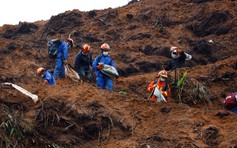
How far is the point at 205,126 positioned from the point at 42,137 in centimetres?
241

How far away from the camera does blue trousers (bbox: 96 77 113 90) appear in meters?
10.1

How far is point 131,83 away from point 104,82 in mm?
2628

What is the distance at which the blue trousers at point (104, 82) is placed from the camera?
10.1 metres

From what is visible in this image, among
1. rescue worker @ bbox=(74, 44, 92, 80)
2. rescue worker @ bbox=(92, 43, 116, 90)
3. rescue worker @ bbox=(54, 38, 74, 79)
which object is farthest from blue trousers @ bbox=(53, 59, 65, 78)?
rescue worker @ bbox=(92, 43, 116, 90)

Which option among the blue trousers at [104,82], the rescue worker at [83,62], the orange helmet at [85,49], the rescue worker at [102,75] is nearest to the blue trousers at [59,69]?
the rescue worker at [83,62]

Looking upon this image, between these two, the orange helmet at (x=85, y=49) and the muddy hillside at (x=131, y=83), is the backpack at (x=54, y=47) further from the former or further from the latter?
the muddy hillside at (x=131, y=83)

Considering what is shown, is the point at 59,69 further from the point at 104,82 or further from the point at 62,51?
the point at 104,82

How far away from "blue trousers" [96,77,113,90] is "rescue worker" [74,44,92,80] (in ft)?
2.91

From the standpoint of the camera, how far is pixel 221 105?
1134 centimetres

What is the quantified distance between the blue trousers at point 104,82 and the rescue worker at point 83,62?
89cm

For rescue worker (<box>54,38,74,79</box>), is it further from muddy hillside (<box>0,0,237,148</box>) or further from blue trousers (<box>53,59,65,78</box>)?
muddy hillside (<box>0,0,237,148</box>)

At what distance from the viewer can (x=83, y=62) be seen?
10.9m

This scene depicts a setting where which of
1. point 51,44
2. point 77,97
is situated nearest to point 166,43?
point 51,44

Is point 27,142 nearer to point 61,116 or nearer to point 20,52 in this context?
point 61,116
